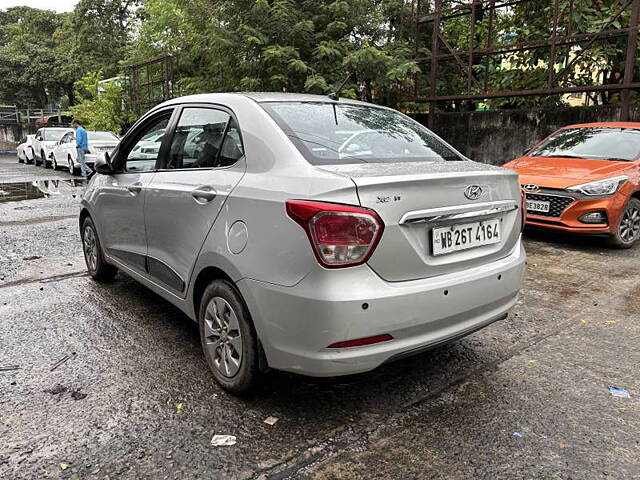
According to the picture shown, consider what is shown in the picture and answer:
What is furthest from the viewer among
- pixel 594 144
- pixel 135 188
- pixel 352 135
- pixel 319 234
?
pixel 594 144

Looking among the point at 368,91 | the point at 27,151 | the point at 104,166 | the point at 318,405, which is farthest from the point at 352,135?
the point at 27,151

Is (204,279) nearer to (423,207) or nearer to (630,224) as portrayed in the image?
(423,207)

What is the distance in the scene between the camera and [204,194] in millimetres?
2936

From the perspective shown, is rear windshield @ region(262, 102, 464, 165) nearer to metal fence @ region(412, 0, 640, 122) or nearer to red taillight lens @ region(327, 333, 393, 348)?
red taillight lens @ region(327, 333, 393, 348)

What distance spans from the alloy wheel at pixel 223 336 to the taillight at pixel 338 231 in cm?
71

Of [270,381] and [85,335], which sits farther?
[85,335]

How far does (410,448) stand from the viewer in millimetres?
2418

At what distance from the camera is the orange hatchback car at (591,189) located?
20.0ft

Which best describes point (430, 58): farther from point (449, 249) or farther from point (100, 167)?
point (449, 249)

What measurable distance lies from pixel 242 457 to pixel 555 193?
5209mm

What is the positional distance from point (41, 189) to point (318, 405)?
11956mm

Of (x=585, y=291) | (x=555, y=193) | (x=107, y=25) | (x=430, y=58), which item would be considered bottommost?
(x=585, y=291)

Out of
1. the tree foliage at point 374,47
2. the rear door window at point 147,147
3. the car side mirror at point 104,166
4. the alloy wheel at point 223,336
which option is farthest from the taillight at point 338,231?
the tree foliage at point 374,47

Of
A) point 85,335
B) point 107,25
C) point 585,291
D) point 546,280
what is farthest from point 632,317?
point 107,25
